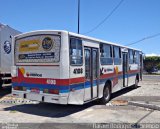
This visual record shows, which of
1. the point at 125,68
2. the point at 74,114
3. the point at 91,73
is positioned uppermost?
the point at 125,68

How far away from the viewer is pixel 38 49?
34.1 ft

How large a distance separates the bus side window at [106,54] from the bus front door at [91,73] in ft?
2.04

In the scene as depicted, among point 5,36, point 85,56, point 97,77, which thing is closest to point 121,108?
point 97,77

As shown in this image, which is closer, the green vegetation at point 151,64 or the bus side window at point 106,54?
the bus side window at point 106,54

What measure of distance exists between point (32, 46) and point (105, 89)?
4.24m

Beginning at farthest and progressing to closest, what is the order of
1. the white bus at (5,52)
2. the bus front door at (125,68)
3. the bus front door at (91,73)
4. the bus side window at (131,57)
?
the bus side window at (131,57) < the bus front door at (125,68) < the white bus at (5,52) < the bus front door at (91,73)

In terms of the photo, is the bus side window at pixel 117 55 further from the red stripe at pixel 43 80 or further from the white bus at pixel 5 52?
the white bus at pixel 5 52

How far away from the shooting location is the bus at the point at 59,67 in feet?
31.8

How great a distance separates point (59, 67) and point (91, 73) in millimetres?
2064

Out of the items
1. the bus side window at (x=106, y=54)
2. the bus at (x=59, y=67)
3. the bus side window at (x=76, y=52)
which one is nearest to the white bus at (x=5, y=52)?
the bus at (x=59, y=67)

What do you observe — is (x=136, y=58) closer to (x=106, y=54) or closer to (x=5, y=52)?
(x=106, y=54)

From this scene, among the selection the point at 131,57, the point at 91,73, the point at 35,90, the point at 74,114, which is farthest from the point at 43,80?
the point at 131,57

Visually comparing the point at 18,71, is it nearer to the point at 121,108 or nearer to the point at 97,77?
the point at 97,77

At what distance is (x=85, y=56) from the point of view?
427 inches
